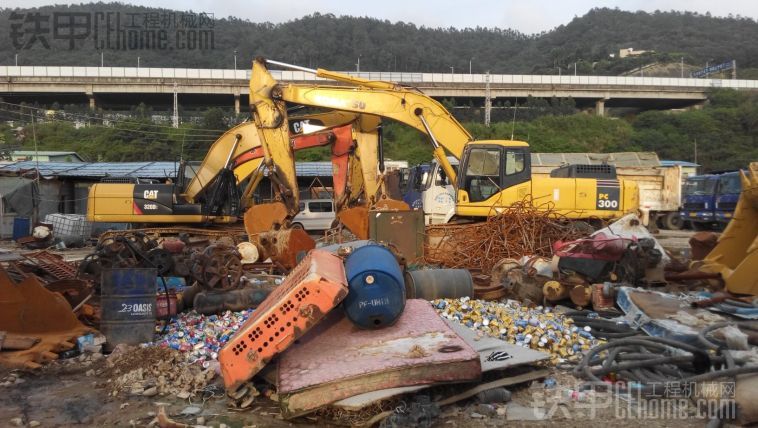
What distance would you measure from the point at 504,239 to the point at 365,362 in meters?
6.86

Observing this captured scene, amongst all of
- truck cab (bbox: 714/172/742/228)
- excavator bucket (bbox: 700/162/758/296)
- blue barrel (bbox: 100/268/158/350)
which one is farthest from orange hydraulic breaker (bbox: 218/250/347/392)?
truck cab (bbox: 714/172/742/228)

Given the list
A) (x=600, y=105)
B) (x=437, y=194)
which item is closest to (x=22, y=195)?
(x=437, y=194)

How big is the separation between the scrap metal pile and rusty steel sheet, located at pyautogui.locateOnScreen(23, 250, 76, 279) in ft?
19.7

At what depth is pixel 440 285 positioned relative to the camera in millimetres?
7750

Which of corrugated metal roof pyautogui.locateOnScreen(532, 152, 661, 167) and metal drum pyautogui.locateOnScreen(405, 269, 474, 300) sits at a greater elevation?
corrugated metal roof pyautogui.locateOnScreen(532, 152, 661, 167)

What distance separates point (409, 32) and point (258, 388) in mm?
116452

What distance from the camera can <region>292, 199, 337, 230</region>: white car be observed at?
74.5 ft

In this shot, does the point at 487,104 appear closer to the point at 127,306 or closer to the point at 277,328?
the point at 127,306

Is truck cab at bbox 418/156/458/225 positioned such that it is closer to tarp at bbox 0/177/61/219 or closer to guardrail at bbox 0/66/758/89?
tarp at bbox 0/177/61/219

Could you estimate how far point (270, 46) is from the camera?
9312 centimetres

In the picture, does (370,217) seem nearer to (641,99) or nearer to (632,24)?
(641,99)

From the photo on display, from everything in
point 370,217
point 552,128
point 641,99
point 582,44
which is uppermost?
point 582,44

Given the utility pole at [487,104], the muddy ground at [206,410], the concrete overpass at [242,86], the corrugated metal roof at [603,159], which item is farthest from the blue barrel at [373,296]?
the utility pole at [487,104]

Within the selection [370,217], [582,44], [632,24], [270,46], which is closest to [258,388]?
[370,217]
